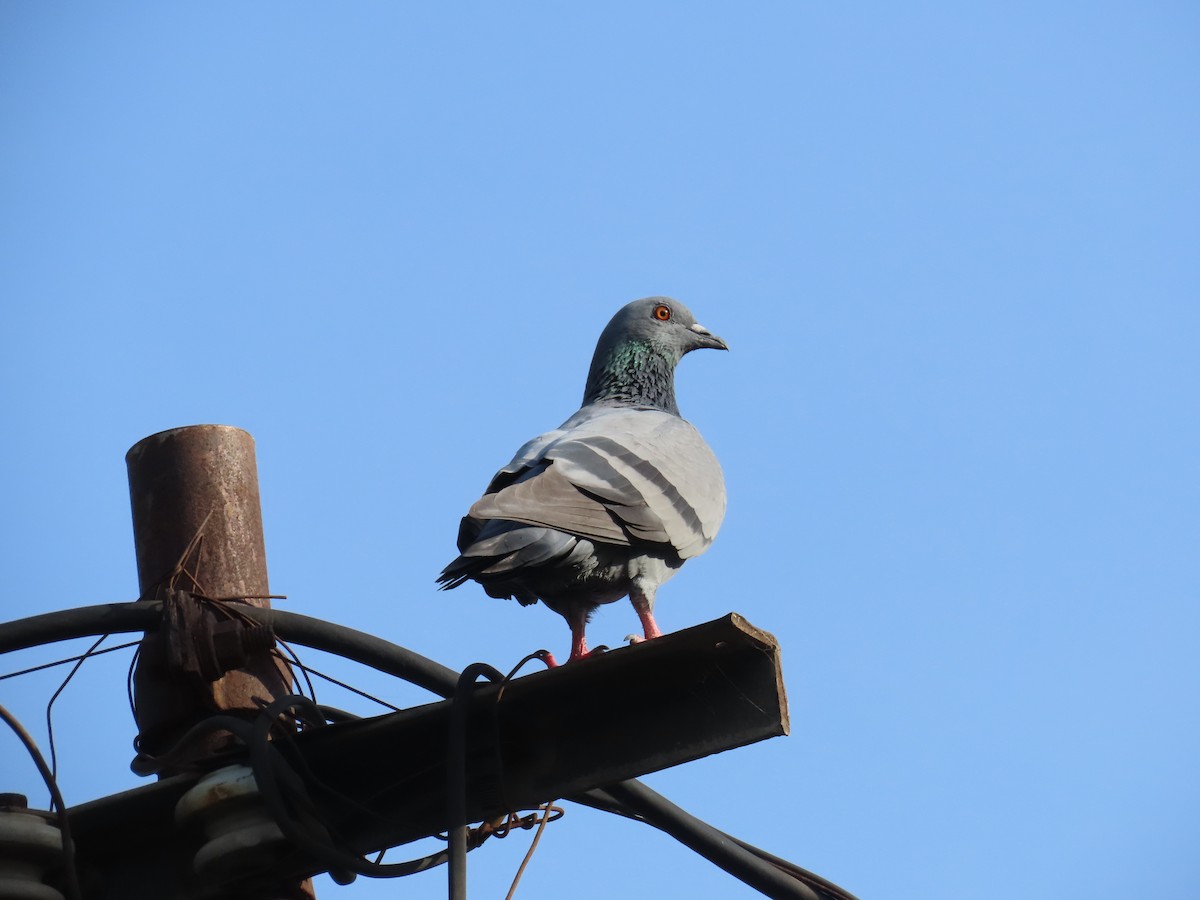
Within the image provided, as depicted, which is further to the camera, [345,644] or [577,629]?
[577,629]

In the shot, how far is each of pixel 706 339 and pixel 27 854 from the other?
538 cm

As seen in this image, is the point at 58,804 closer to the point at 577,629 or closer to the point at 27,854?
the point at 27,854

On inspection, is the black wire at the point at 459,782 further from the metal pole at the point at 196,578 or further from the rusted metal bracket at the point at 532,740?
the metal pole at the point at 196,578

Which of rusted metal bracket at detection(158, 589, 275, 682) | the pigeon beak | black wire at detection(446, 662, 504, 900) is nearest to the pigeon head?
the pigeon beak

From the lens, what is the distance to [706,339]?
898 cm

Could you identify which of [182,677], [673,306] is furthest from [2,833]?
[673,306]

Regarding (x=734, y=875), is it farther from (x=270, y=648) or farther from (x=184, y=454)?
(x=184, y=454)

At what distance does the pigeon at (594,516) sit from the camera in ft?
18.1

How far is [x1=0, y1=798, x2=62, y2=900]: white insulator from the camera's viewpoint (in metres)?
4.36

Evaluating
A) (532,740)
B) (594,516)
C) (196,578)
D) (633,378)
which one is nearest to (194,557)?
(196,578)

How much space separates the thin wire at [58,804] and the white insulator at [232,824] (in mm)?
331

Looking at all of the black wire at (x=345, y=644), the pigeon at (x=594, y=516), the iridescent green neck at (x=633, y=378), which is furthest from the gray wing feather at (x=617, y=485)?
the iridescent green neck at (x=633, y=378)

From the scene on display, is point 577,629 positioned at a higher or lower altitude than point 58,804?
higher

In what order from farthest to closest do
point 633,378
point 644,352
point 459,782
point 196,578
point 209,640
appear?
point 644,352 → point 633,378 → point 196,578 → point 209,640 → point 459,782
